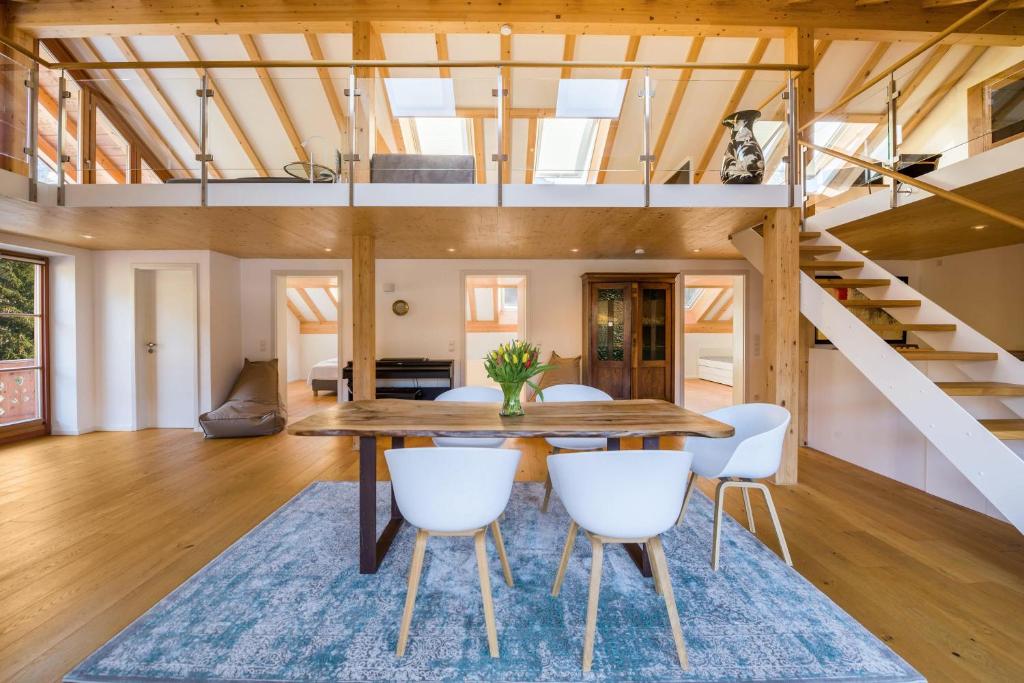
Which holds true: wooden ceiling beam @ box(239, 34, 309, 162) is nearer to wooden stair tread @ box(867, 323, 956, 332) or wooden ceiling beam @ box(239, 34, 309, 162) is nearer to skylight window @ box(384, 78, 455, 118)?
skylight window @ box(384, 78, 455, 118)

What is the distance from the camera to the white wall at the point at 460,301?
625 centimetres

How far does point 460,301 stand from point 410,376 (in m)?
1.31

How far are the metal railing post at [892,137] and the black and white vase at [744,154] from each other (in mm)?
877

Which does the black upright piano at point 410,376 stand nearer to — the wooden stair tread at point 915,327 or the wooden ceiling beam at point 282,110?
the wooden ceiling beam at point 282,110

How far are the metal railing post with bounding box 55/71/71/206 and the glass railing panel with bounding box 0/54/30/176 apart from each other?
175 millimetres

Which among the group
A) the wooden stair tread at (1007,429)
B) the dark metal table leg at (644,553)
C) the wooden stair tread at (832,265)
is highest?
the wooden stair tread at (832,265)

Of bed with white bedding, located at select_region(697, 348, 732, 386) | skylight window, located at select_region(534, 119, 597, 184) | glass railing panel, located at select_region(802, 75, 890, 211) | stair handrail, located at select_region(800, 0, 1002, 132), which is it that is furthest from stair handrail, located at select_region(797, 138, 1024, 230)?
bed with white bedding, located at select_region(697, 348, 732, 386)

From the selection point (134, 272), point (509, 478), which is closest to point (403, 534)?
point (509, 478)

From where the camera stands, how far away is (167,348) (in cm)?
569

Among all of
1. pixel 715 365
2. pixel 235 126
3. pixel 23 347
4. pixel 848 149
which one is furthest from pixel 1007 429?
pixel 23 347

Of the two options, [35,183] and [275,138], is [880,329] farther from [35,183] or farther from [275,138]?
[35,183]

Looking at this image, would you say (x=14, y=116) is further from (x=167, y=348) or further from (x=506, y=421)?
(x=506, y=421)

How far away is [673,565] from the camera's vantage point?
7.53 feet

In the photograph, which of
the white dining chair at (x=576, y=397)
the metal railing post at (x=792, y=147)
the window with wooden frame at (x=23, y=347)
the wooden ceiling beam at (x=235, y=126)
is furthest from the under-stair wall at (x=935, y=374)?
the window with wooden frame at (x=23, y=347)
